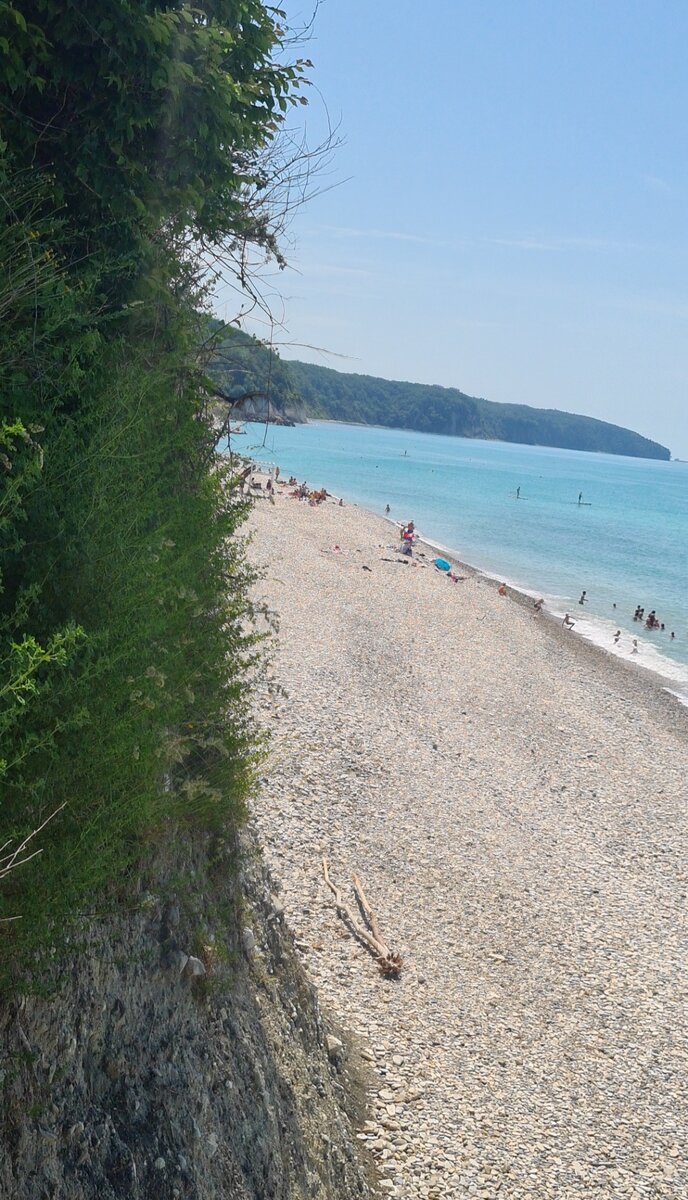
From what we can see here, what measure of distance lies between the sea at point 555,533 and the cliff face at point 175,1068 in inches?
135

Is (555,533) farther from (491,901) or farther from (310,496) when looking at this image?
(491,901)

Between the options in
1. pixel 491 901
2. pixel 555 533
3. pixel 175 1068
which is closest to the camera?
pixel 175 1068

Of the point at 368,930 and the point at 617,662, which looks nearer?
the point at 368,930

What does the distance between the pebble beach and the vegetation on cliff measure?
1.73m

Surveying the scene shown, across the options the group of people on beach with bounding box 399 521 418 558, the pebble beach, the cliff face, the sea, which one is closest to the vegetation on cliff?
the cliff face

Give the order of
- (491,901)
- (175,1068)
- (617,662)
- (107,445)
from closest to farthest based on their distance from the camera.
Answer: (107,445)
(175,1068)
(491,901)
(617,662)

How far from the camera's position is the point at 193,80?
472cm

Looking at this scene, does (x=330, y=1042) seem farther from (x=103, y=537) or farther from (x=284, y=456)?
(x=284, y=456)

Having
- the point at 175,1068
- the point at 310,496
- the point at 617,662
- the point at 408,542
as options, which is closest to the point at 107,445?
the point at 175,1068

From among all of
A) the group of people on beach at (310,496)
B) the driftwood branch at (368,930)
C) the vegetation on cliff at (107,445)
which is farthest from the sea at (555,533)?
the driftwood branch at (368,930)

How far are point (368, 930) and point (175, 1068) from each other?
23.6 feet

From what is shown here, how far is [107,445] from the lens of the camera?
414 cm

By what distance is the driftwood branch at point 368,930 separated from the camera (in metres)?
10.7

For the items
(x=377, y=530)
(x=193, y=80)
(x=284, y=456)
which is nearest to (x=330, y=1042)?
(x=193, y=80)
